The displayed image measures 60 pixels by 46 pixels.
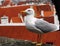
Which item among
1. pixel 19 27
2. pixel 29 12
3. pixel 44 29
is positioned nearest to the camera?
pixel 44 29

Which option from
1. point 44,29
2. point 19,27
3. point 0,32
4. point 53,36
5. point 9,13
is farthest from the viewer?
point 9,13

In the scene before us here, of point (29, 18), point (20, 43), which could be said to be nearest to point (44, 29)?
point (29, 18)

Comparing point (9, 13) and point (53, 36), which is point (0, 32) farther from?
point (9, 13)

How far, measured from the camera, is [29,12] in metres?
2.99

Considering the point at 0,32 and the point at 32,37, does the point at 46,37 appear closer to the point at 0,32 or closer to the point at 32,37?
the point at 32,37

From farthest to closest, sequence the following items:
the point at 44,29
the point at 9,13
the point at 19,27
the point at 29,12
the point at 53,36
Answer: the point at 9,13 → the point at 19,27 → the point at 53,36 → the point at 29,12 → the point at 44,29

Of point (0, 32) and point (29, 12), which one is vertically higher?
point (29, 12)

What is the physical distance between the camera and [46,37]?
3713 mm

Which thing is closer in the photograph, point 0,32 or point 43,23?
point 43,23

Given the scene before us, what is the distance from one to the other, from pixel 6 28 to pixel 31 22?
135cm

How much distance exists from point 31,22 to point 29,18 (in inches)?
3.7

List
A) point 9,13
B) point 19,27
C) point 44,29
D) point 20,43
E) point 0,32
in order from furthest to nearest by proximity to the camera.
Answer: point 9,13
point 0,32
point 19,27
point 44,29
point 20,43

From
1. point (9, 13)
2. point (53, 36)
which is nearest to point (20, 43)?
point (53, 36)

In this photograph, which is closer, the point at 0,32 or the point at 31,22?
the point at 31,22
